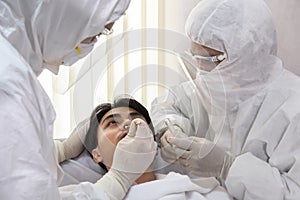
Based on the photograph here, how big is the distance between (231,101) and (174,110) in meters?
0.20

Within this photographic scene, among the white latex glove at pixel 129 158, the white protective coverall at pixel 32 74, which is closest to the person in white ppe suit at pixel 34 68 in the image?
the white protective coverall at pixel 32 74

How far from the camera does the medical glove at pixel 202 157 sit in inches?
58.8

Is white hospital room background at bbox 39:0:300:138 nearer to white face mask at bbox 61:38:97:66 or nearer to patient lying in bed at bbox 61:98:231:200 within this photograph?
patient lying in bed at bbox 61:98:231:200

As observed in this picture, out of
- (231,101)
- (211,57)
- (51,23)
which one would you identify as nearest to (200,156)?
(231,101)

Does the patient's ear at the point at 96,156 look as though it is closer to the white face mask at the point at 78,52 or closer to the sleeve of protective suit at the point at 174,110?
the sleeve of protective suit at the point at 174,110

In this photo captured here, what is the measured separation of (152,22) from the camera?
2.20 m

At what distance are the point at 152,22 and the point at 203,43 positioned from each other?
2.41 ft

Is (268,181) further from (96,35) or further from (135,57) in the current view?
(96,35)

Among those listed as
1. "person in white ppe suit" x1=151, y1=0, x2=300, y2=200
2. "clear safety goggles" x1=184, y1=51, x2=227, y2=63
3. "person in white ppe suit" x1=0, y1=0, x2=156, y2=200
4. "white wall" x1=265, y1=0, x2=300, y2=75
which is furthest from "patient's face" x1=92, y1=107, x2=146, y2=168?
"white wall" x1=265, y1=0, x2=300, y2=75

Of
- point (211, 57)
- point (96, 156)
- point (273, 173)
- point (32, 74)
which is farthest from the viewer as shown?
point (96, 156)

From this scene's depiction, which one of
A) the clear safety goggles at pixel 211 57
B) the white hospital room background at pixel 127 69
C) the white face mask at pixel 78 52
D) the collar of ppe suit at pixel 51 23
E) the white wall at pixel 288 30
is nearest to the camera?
the collar of ppe suit at pixel 51 23

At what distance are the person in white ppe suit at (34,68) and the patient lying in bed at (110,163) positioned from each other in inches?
13.4

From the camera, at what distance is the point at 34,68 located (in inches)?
39.8

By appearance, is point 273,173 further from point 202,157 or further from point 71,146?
point 71,146
